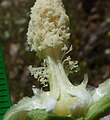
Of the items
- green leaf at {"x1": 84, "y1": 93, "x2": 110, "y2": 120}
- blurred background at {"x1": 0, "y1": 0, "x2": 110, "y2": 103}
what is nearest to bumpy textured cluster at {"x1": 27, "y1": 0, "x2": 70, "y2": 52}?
green leaf at {"x1": 84, "y1": 93, "x2": 110, "y2": 120}

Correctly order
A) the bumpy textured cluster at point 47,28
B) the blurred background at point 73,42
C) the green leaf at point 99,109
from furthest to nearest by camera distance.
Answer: the blurred background at point 73,42, the bumpy textured cluster at point 47,28, the green leaf at point 99,109

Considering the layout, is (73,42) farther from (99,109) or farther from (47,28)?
(99,109)

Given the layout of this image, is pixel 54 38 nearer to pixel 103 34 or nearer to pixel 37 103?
pixel 37 103

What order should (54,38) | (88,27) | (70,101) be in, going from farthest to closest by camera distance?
(88,27)
(54,38)
(70,101)

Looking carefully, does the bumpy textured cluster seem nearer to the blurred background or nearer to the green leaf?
the green leaf

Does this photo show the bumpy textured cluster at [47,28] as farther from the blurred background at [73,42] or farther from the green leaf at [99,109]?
the blurred background at [73,42]

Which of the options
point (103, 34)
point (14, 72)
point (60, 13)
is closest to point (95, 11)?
point (103, 34)

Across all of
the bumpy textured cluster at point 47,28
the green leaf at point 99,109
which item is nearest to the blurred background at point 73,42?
the bumpy textured cluster at point 47,28
